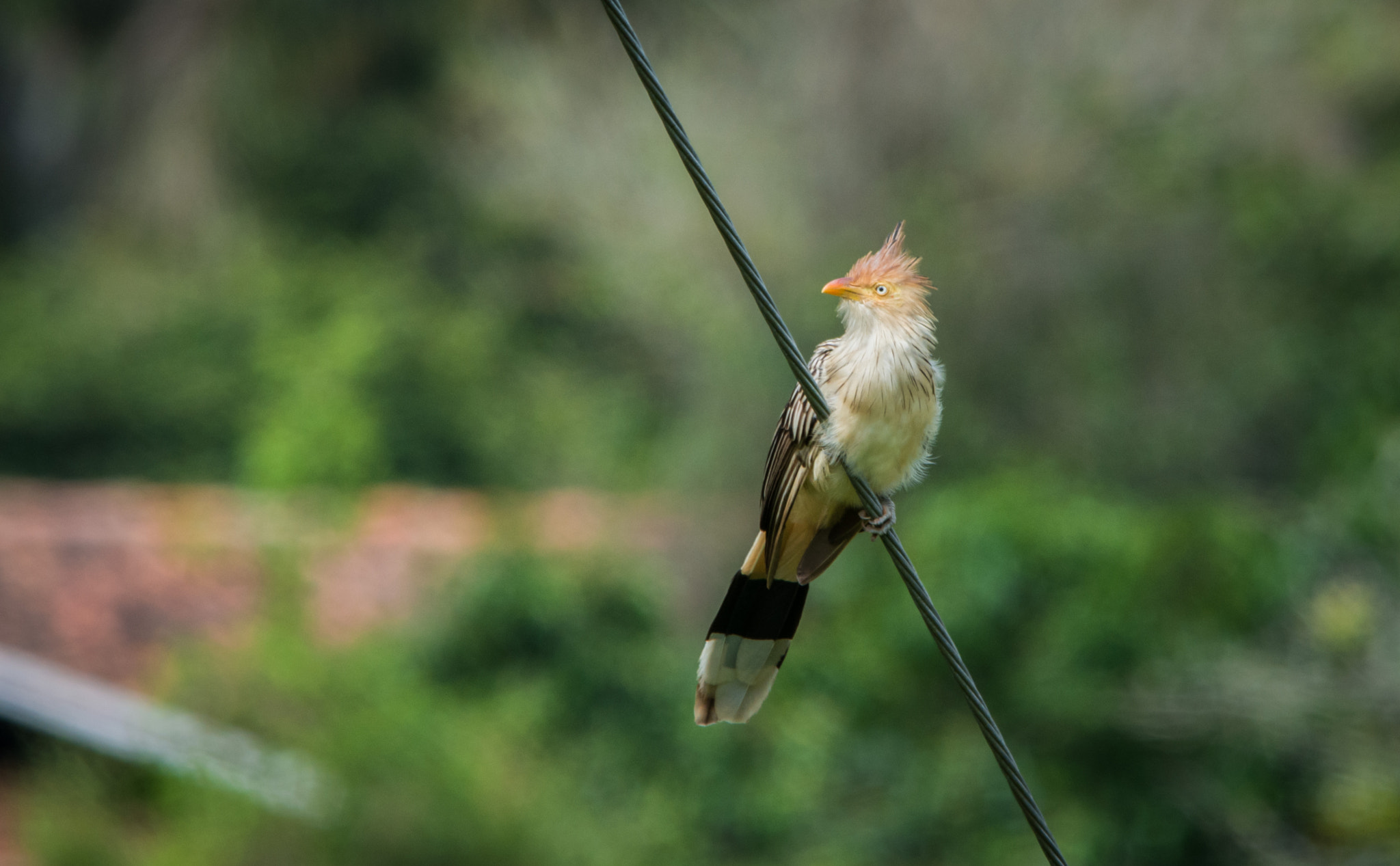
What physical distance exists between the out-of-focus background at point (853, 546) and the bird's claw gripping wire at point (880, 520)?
3.11 m

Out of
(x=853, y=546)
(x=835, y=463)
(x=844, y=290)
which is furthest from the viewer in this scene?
(x=853, y=546)

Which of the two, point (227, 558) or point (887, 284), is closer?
point (887, 284)

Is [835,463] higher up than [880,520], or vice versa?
[835,463]

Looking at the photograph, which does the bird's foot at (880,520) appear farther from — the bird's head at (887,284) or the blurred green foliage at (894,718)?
the blurred green foliage at (894,718)

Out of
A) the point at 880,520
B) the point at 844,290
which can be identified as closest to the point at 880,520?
the point at 880,520

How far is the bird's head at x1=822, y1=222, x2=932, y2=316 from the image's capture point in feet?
10.3

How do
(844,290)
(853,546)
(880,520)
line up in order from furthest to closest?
(853,546) < (844,290) < (880,520)

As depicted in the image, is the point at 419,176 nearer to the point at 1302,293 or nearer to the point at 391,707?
the point at 1302,293

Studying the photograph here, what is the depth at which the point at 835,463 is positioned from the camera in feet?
10.0

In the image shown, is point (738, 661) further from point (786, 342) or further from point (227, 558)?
point (227, 558)

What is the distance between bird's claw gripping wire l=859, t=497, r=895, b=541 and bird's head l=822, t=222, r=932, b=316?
1.51 feet

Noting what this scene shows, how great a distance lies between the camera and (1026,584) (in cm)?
791

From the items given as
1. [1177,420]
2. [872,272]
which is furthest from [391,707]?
[1177,420]

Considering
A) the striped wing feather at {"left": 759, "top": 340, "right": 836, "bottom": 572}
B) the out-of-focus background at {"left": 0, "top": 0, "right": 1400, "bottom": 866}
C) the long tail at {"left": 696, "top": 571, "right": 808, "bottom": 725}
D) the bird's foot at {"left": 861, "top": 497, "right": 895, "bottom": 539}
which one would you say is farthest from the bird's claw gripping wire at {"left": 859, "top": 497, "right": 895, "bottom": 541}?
the out-of-focus background at {"left": 0, "top": 0, "right": 1400, "bottom": 866}
